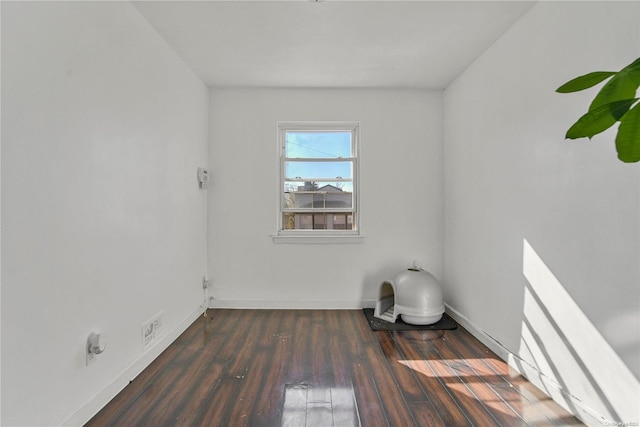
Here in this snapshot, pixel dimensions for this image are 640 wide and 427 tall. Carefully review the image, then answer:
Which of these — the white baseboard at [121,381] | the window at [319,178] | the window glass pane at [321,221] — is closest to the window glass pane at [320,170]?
the window at [319,178]

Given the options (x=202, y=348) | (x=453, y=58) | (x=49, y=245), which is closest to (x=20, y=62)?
(x=49, y=245)

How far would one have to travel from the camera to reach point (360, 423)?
1538 millimetres

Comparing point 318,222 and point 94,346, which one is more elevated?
point 318,222

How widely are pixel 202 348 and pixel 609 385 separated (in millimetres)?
2494

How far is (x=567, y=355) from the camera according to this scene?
1661 mm

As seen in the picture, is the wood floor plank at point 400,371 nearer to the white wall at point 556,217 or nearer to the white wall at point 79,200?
the white wall at point 556,217

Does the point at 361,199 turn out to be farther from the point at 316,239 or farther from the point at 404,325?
the point at 404,325

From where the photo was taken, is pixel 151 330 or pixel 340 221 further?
pixel 340 221

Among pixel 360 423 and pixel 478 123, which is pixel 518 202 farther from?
pixel 360 423

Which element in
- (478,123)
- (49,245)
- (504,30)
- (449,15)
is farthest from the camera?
(478,123)

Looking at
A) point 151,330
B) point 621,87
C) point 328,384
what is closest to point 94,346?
point 151,330

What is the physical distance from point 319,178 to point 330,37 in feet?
4.94

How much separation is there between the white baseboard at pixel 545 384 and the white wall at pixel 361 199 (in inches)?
40.8

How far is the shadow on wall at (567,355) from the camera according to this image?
1396 millimetres
